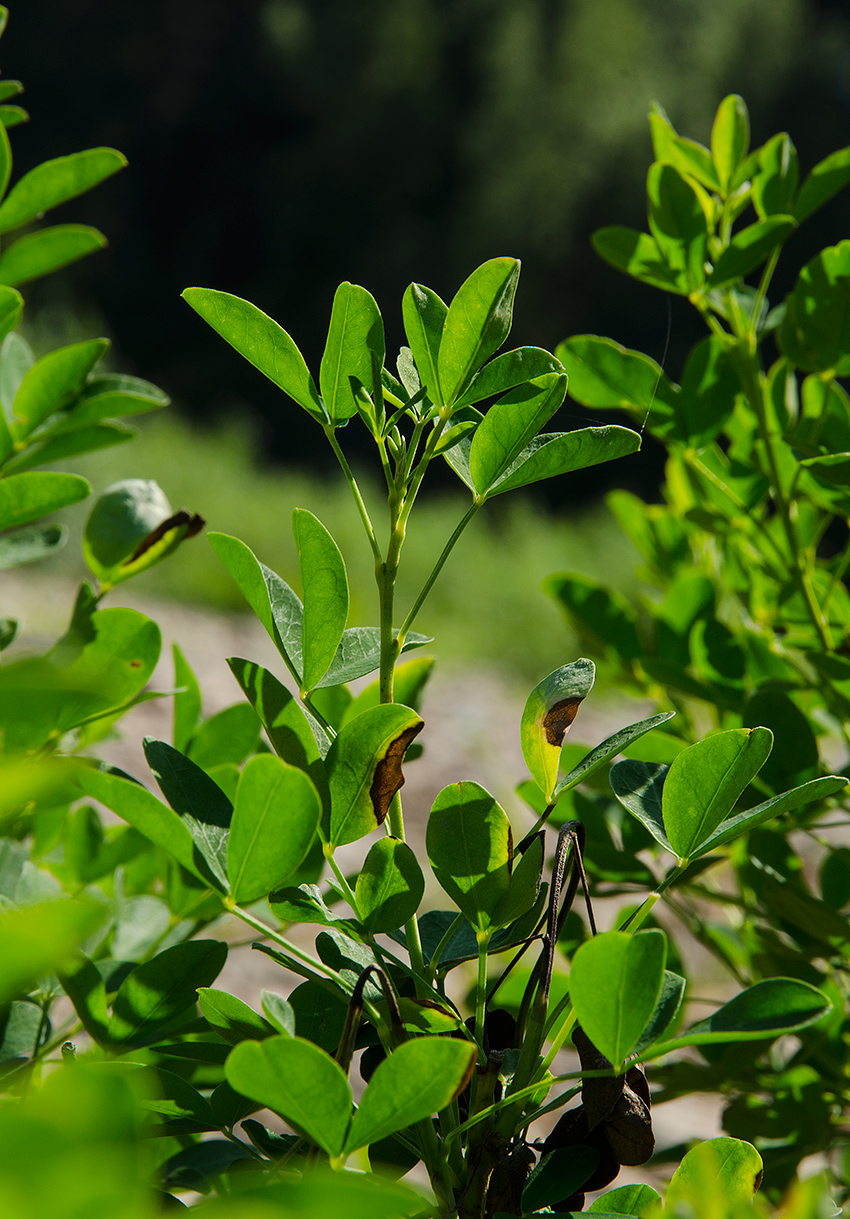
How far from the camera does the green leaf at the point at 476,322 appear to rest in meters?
0.20

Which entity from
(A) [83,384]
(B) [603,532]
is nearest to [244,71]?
(B) [603,532]

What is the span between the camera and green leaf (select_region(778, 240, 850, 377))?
0.34 meters

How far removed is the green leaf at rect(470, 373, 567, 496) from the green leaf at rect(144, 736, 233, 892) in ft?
0.30

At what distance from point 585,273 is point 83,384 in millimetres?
7813

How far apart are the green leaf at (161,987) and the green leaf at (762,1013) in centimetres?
11

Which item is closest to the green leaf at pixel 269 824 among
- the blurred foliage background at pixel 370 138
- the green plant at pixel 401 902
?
the green plant at pixel 401 902

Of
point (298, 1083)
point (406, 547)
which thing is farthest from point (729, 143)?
point (406, 547)

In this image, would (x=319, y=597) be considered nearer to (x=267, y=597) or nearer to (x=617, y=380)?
(x=267, y=597)

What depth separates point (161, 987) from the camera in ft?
0.76

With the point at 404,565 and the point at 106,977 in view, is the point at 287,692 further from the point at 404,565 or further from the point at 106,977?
the point at 404,565

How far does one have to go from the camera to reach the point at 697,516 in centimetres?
37

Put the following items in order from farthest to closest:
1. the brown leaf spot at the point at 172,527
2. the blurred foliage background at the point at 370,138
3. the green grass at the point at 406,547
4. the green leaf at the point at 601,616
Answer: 1. the blurred foliage background at the point at 370,138
2. the green grass at the point at 406,547
3. the green leaf at the point at 601,616
4. the brown leaf spot at the point at 172,527

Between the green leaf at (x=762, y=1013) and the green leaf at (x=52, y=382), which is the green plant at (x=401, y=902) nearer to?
the green leaf at (x=762, y=1013)

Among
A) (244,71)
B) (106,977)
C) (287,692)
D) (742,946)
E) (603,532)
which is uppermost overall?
(244,71)
